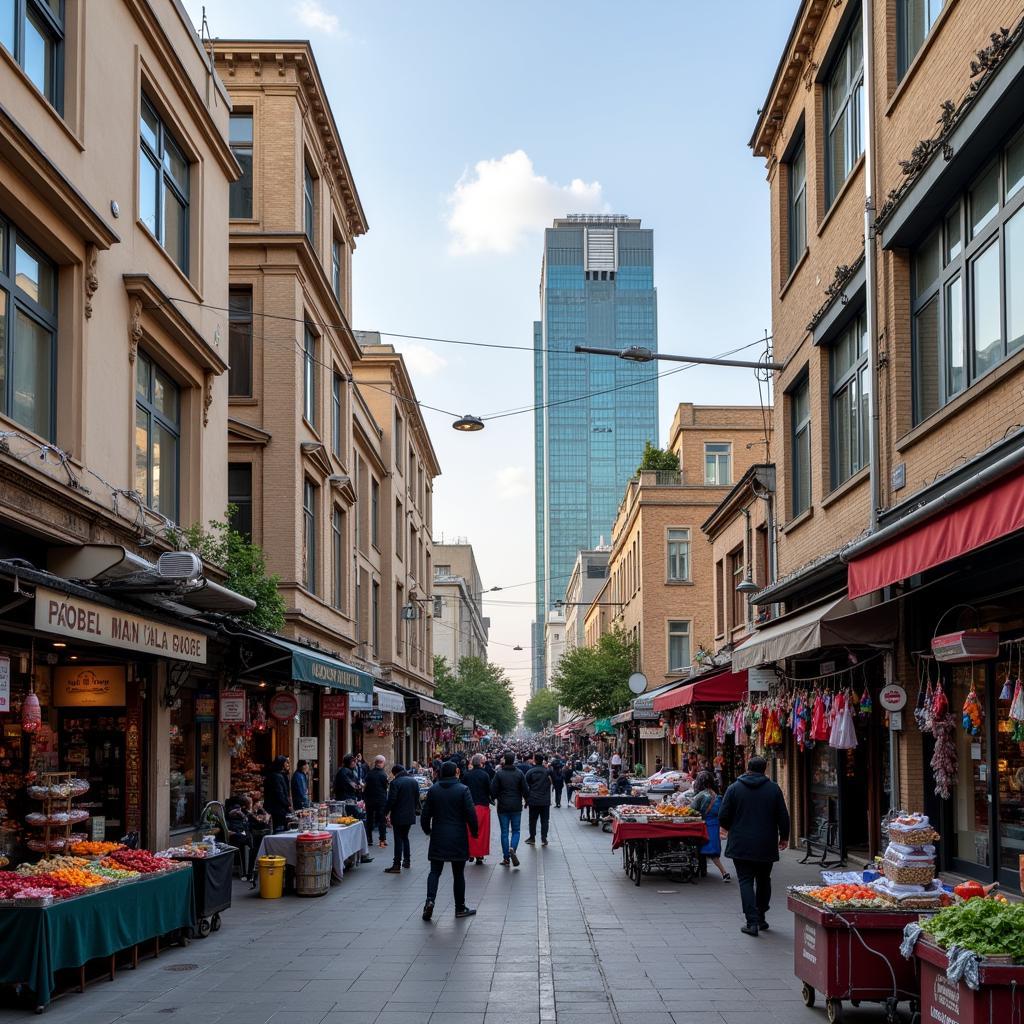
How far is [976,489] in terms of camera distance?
891cm

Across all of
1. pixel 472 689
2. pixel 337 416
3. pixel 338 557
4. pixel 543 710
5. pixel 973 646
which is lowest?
pixel 543 710

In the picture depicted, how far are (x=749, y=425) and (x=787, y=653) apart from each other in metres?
34.8

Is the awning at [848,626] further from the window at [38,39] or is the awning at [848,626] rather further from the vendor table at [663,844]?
the window at [38,39]

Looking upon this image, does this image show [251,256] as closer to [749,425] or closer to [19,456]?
[19,456]

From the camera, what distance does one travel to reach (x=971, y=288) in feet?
40.8

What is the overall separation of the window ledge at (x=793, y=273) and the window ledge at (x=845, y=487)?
3.94 meters

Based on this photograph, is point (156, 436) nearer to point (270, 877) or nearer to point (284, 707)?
point (270, 877)

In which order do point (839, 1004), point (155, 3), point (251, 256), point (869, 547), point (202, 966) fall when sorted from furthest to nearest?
1. point (251, 256)
2. point (155, 3)
3. point (869, 547)
4. point (202, 966)
5. point (839, 1004)

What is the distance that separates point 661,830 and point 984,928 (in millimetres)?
10437

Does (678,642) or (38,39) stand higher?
(38,39)

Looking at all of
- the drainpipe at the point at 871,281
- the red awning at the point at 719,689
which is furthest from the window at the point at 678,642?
the drainpipe at the point at 871,281

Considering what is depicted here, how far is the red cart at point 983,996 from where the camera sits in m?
6.53

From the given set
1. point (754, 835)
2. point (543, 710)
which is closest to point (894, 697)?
point (754, 835)

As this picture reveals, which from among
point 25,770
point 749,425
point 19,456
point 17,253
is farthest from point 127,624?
point 749,425
